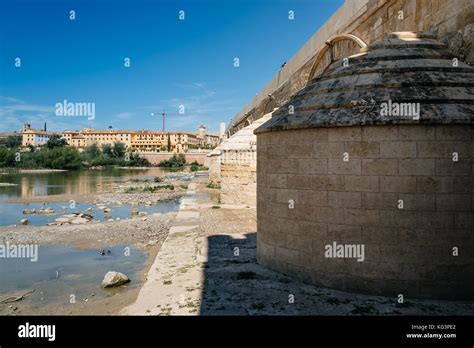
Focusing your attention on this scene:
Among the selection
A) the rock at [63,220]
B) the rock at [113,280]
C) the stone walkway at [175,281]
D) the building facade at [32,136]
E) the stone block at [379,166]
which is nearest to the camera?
the stone walkway at [175,281]

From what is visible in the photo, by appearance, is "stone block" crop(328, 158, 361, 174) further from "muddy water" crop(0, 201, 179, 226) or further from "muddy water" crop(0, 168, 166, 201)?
"muddy water" crop(0, 168, 166, 201)

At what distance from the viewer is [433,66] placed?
4.91 meters

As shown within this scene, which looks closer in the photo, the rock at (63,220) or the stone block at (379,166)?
the stone block at (379,166)

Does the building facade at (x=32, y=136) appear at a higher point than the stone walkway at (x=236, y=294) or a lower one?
higher

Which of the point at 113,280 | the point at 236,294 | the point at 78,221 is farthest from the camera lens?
the point at 78,221

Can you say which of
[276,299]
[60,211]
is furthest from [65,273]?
[60,211]

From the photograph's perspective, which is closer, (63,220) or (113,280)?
(113,280)

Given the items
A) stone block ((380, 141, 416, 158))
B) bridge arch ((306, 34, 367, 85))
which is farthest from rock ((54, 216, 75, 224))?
stone block ((380, 141, 416, 158))

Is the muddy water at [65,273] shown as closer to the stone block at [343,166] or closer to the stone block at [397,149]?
the stone block at [343,166]

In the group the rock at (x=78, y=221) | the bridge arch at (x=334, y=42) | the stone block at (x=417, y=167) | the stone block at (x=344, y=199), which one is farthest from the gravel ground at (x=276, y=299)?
the rock at (x=78, y=221)

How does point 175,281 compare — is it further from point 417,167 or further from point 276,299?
point 417,167
